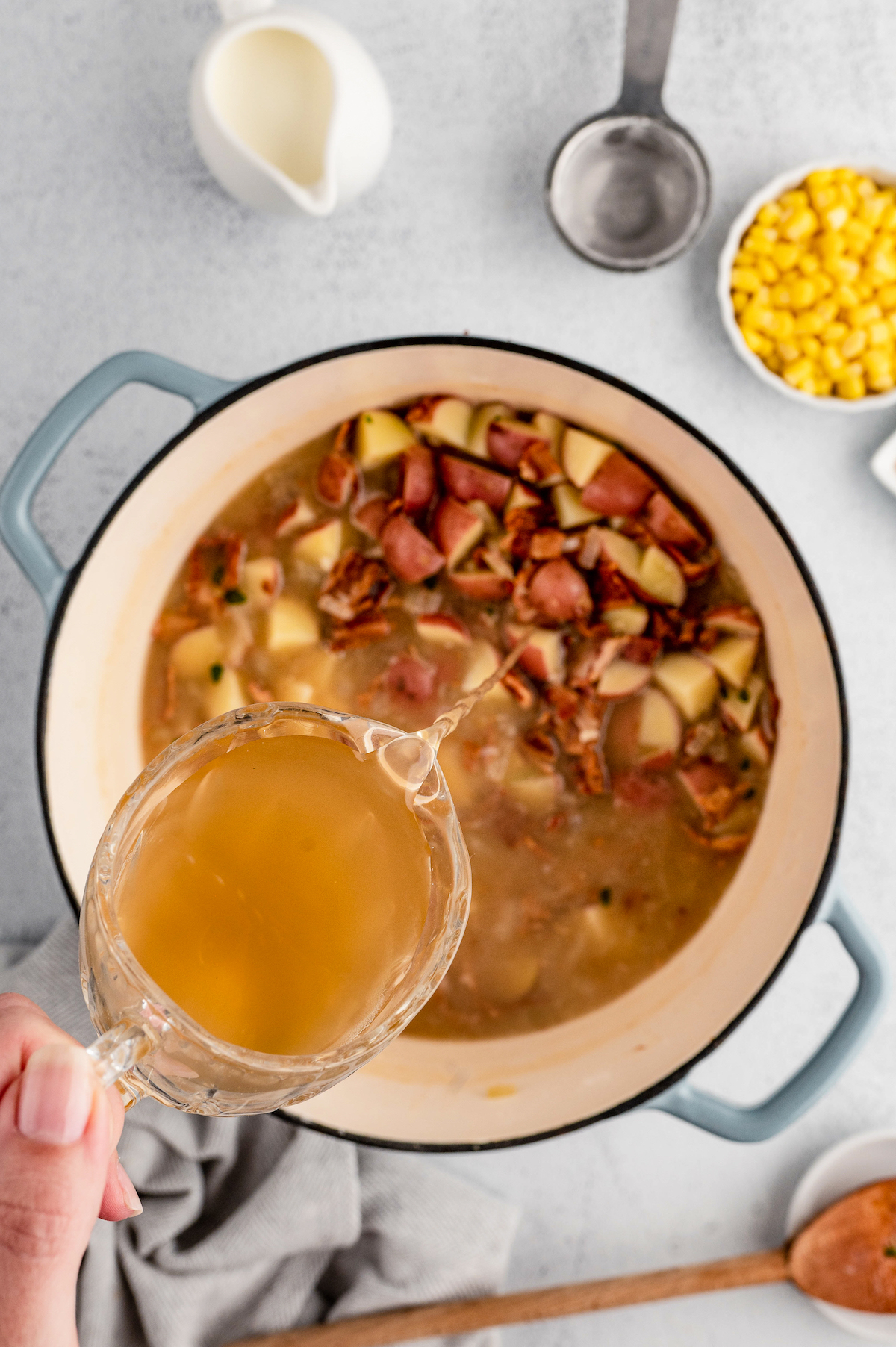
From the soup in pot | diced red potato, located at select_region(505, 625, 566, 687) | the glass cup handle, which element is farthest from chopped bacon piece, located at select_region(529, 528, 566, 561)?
the glass cup handle

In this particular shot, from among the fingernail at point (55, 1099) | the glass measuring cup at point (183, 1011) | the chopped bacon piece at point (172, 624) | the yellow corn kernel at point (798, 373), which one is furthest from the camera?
the chopped bacon piece at point (172, 624)

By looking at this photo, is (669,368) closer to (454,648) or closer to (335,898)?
(454,648)

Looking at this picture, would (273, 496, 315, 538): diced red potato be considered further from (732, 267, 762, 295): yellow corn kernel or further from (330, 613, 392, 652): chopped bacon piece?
(732, 267, 762, 295): yellow corn kernel

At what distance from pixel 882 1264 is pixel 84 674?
1.49 m

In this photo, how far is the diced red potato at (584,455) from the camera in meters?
1.49

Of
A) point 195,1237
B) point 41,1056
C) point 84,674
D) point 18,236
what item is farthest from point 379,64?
point 195,1237

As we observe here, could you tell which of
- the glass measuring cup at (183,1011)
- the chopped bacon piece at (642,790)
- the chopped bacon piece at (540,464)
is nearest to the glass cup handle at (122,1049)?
the glass measuring cup at (183,1011)

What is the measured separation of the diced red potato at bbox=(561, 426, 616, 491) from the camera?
1.49 meters

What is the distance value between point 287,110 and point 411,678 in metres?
0.83

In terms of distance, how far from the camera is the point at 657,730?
153 centimetres

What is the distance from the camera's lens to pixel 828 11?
154 centimetres

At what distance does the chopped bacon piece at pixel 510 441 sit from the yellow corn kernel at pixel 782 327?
1.20ft

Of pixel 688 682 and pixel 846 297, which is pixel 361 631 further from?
pixel 846 297

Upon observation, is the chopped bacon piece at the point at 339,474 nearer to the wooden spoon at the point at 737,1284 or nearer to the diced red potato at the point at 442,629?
the diced red potato at the point at 442,629
